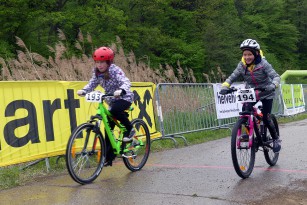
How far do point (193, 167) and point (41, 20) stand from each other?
29998 mm

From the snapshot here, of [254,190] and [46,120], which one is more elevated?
[46,120]

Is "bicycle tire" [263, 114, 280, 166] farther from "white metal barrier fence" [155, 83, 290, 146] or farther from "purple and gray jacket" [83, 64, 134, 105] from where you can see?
"white metal barrier fence" [155, 83, 290, 146]

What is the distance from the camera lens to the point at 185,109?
39.0 ft

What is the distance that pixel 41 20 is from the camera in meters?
35.3

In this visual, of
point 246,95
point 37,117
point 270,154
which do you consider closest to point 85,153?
point 37,117

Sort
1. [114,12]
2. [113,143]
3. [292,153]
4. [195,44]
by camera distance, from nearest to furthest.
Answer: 1. [113,143]
2. [292,153]
3. [114,12]
4. [195,44]

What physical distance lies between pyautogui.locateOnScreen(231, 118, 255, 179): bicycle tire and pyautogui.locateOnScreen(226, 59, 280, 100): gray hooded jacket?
663mm

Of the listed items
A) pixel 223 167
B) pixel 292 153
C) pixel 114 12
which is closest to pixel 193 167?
pixel 223 167

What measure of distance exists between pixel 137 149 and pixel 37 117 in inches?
63.1

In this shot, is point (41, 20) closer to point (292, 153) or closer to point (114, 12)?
point (114, 12)

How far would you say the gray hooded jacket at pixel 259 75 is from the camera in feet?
22.7

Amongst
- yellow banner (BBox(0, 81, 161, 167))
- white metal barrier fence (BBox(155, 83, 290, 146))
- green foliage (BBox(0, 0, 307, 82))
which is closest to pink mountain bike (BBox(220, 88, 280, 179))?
yellow banner (BBox(0, 81, 161, 167))

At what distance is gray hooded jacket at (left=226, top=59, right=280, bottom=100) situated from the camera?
22.7 ft

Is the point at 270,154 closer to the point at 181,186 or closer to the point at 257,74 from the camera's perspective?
the point at 257,74
